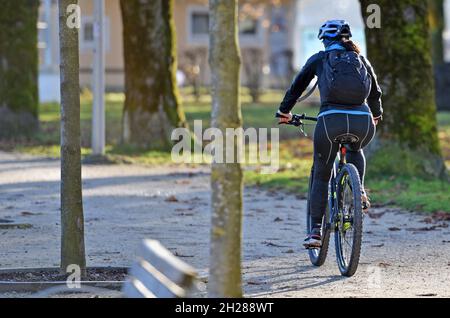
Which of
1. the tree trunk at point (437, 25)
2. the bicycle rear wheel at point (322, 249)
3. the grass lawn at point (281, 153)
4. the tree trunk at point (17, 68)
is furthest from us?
the tree trunk at point (437, 25)

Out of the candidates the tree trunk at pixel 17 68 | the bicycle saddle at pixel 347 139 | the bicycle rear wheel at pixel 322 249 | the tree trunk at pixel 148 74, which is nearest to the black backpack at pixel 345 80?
the bicycle saddle at pixel 347 139

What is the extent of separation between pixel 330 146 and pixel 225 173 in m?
2.47

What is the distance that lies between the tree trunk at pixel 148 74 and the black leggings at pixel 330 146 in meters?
9.59

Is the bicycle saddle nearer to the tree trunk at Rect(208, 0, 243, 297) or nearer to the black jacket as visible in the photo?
the black jacket

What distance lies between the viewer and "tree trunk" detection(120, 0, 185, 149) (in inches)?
735

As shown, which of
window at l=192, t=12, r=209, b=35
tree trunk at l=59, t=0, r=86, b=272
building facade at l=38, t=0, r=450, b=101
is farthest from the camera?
window at l=192, t=12, r=209, b=35

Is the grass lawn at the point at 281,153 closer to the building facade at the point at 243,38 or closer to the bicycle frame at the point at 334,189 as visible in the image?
the building facade at the point at 243,38

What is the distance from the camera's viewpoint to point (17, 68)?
811 inches

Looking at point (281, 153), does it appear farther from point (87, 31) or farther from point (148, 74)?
point (87, 31)

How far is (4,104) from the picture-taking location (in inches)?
806

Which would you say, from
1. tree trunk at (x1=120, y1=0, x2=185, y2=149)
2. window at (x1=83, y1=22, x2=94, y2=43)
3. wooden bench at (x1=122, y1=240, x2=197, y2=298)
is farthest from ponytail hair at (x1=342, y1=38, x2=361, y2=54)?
window at (x1=83, y1=22, x2=94, y2=43)

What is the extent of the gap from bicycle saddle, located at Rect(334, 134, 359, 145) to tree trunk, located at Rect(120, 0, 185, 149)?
32.6 feet

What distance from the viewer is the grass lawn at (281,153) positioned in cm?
1380
